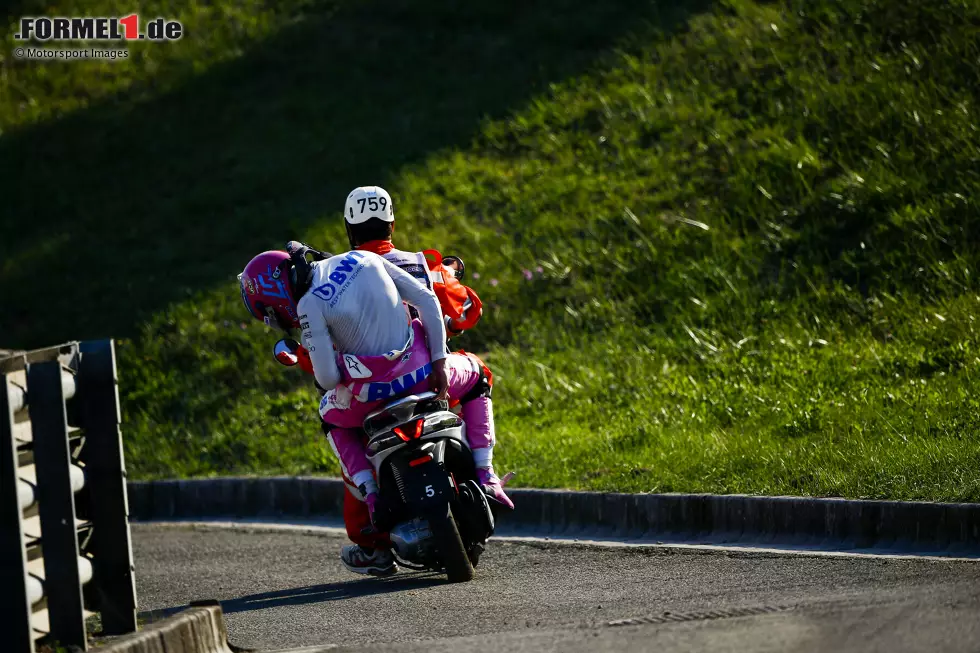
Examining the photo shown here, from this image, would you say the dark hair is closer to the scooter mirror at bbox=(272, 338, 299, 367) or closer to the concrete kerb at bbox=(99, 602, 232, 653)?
the scooter mirror at bbox=(272, 338, 299, 367)

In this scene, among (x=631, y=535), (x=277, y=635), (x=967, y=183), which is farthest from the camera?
(x=967, y=183)

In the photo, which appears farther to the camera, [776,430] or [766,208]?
[766,208]

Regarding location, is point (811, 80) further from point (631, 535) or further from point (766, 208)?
point (631, 535)

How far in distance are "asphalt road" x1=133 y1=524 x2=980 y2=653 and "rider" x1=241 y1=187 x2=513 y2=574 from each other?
1.94 feet

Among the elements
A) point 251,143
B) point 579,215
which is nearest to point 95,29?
point 251,143

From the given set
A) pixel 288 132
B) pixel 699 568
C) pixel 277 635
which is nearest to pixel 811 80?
pixel 288 132

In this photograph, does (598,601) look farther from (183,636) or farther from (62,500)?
(62,500)

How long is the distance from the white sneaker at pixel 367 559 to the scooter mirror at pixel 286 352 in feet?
3.52

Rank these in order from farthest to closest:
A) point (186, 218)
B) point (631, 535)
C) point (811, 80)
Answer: point (186, 218) < point (811, 80) < point (631, 535)

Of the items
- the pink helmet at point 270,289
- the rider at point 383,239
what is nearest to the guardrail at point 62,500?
the pink helmet at point 270,289

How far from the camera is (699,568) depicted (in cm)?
714

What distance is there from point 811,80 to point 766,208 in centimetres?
251

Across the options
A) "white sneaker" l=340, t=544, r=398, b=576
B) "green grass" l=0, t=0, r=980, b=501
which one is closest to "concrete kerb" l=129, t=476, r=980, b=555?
"green grass" l=0, t=0, r=980, b=501

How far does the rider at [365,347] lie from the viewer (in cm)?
726
